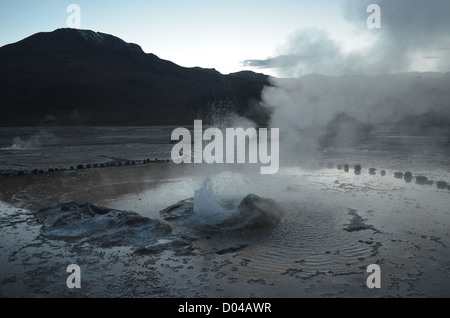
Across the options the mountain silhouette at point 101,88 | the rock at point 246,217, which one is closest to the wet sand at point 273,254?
the rock at point 246,217

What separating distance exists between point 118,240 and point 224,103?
4527cm

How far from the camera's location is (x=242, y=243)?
5863 millimetres

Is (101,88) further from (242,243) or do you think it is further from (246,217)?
(242,243)

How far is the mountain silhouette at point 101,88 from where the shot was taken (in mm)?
51688

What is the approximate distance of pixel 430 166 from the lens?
44.2 ft

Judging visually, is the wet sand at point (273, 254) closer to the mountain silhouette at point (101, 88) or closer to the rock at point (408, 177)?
the rock at point (408, 177)

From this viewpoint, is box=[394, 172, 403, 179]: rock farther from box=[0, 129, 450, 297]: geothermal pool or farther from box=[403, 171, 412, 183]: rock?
box=[0, 129, 450, 297]: geothermal pool

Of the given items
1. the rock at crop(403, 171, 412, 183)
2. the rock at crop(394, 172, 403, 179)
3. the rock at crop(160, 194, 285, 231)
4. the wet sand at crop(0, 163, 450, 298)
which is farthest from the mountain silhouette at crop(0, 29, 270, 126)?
the rock at crop(160, 194, 285, 231)

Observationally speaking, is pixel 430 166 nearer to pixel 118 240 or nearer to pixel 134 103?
pixel 118 240

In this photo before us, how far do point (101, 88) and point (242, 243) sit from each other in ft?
227

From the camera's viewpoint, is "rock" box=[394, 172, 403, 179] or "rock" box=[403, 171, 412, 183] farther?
"rock" box=[394, 172, 403, 179]

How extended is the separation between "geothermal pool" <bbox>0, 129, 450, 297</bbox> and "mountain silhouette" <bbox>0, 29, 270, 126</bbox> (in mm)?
27520

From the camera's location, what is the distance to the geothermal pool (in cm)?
441

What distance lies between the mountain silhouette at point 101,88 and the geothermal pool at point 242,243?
1083 inches
